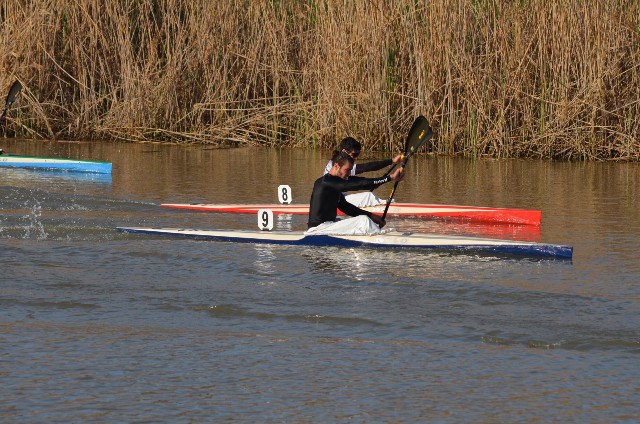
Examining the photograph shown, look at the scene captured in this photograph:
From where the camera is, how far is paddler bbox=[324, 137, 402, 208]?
11.7 m

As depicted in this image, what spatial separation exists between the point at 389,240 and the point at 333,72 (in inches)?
312

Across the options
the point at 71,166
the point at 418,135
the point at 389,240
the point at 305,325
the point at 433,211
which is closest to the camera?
the point at 305,325

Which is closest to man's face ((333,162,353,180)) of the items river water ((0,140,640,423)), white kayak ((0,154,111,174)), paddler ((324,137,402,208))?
paddler ((324,137,402,208))

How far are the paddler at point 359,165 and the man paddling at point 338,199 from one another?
1.76 feet

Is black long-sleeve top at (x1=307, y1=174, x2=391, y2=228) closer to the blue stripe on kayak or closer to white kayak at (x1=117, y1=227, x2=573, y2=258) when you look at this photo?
white kayak at (x1=117, y1=227, x2=573, y2=258)

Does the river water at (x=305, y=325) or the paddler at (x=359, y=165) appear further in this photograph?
the paddler at (x=359, y=165)

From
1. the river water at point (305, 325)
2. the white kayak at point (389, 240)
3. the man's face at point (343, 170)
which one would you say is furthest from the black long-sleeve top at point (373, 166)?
the white kayak at point (389, 240)

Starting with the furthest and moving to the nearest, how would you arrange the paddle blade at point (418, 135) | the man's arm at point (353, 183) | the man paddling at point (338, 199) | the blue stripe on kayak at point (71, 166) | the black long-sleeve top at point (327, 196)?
1. the blue stripe on kayak at point (71, 166)
2. the paddle blade at point (418, 135)
3. the black long-sleeve top at point (327, 196)
4. the man's arm at point (353, 183)
5. the man paddling at point (338, 199)

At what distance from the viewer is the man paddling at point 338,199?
1053cm

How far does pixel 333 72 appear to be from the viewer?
17875mm

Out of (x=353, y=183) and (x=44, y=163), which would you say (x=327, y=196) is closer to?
(x=353, y=183)

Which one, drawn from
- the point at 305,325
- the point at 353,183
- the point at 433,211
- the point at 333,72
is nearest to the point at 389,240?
the point at 353,183

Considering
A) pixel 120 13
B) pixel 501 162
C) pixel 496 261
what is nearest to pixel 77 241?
pixel 496 261

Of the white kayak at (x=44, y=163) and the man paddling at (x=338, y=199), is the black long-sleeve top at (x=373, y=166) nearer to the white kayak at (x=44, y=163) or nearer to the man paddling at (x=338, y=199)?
the man paddling at (x=338, y=199)
